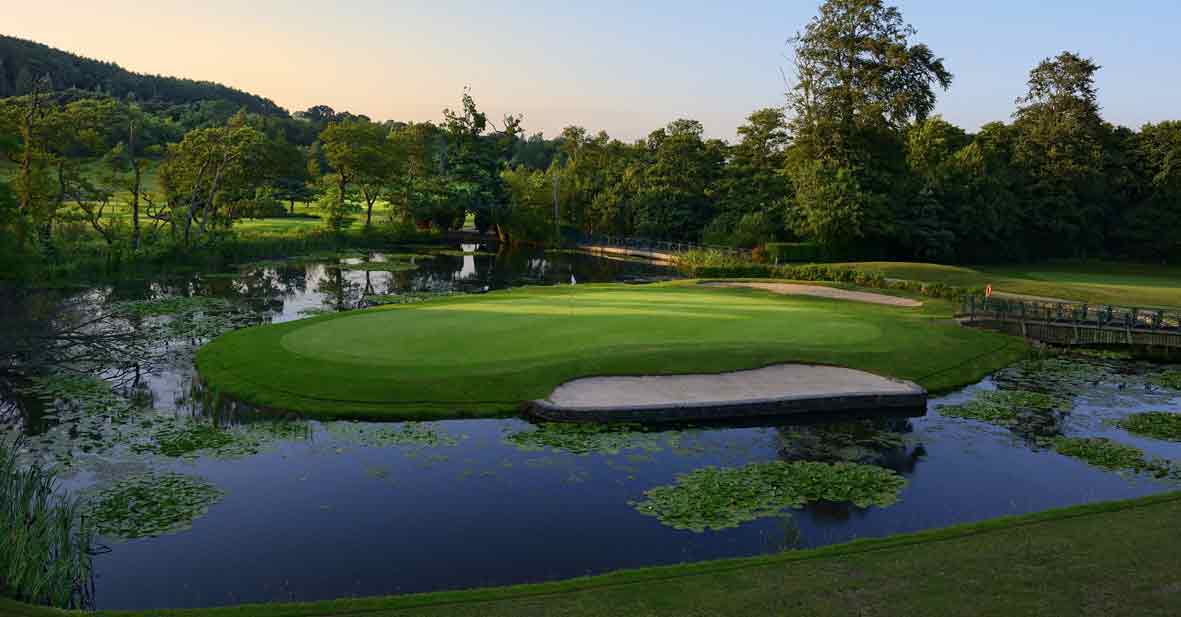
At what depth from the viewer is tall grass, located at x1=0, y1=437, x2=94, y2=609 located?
31.2 ft

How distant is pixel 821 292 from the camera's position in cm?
4300

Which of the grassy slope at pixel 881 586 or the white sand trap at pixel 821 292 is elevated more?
the white sand trap at pixel 821 292

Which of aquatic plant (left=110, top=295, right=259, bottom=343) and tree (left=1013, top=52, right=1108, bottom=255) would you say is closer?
aquatic plant (left=110, top=295, right=259, bottom=343)

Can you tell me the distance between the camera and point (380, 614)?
8844mm

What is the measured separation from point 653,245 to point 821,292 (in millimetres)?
36631

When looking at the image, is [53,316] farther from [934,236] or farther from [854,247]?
[934,236]

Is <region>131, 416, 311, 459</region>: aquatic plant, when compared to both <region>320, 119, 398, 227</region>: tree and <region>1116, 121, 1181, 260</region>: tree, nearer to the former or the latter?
<region>320, 119, 398, 227</region>: tree

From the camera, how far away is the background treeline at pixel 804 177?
6197 cm

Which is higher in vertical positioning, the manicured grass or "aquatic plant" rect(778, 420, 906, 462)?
the manicured grass

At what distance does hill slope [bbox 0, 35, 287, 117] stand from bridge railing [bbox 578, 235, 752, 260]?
81.5m

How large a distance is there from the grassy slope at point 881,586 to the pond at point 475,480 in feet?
6.95

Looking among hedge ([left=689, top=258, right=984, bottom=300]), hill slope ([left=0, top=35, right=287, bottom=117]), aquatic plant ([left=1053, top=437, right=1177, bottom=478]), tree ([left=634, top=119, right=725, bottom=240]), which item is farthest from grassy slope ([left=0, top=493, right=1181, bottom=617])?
hill slope ([left=0, top=35, right=287, bottom=117])

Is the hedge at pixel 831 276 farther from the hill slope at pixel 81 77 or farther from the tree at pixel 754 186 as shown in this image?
the hill slope at pixel 81 77

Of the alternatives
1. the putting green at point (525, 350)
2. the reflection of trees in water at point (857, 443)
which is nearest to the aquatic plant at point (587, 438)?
the putting green at point (525, 350)
